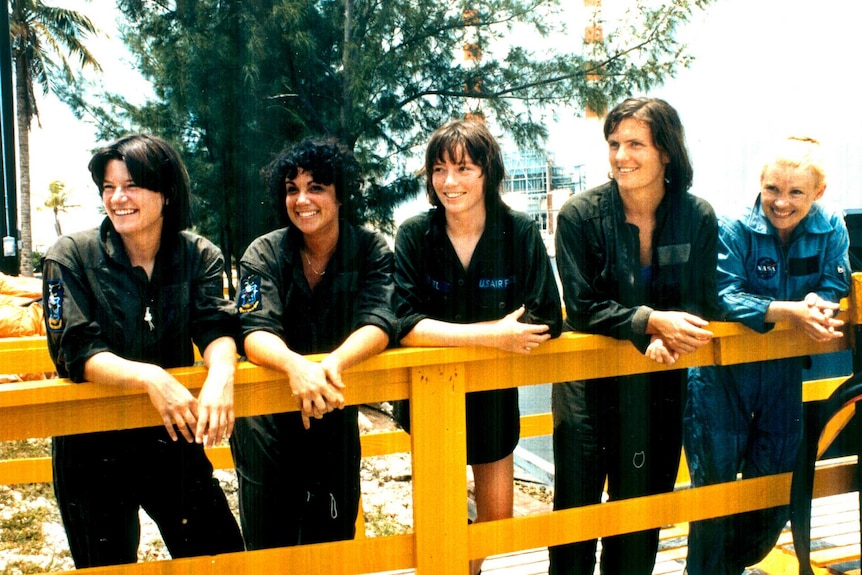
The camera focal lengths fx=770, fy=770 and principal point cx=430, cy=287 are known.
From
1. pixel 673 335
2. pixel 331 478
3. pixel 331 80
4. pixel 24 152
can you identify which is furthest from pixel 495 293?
pixel 24 152

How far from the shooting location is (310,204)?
2.24 m

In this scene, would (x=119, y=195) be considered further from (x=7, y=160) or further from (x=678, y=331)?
(x=7, y=160)

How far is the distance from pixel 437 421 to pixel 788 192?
1365 millimetres

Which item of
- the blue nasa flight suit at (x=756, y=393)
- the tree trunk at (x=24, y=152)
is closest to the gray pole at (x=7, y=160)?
the blue nasa flight suit at (x=756, y=393)

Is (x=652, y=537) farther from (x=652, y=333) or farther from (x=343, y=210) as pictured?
(x=343, y=210)

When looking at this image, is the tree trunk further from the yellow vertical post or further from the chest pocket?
the yellow vertical post

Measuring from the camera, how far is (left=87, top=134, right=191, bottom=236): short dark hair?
2047mm

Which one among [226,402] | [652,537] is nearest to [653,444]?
[652,537]

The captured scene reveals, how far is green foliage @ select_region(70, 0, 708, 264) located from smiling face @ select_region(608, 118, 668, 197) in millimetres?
6776

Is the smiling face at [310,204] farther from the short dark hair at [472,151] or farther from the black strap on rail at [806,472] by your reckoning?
the black strap on rail at [806,472]

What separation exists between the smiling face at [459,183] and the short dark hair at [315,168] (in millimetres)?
280

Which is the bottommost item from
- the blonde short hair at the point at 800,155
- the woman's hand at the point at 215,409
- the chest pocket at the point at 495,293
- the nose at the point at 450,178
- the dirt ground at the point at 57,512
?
the dirt ground at the point at 57,512

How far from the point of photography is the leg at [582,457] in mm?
2408

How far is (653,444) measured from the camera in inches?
97.3
